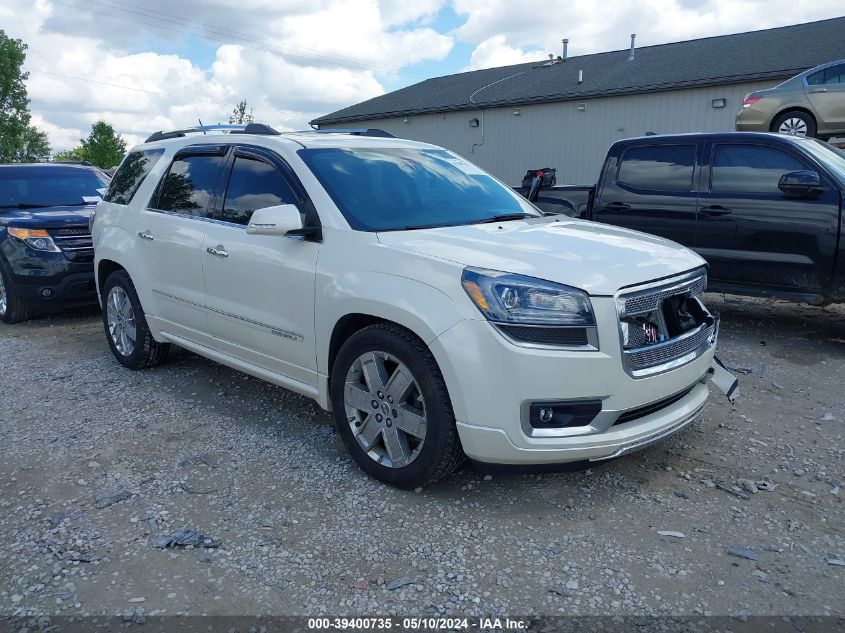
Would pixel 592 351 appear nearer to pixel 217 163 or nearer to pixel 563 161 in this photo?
pixel 217 163

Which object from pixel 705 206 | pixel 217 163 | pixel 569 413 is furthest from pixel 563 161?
pixel 569 413

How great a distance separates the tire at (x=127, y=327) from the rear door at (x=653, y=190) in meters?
4.60

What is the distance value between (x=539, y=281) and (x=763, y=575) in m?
1.50

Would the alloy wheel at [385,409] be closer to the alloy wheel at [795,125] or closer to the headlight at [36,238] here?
the headlight at [36,238]

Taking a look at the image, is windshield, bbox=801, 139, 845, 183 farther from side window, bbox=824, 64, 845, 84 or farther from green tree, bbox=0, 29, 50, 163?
green tree, bbox=0, 29, 50, 163

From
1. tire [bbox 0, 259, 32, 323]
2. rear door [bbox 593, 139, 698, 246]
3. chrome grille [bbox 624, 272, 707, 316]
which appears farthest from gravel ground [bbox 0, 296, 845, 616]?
tire [bbox 0, 259, 32, 323]

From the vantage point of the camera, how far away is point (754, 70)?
1761cm

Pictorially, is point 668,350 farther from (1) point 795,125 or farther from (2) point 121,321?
(1) point 795,125

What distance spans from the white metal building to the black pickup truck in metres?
10.6

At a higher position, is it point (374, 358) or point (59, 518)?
point (374, 358)

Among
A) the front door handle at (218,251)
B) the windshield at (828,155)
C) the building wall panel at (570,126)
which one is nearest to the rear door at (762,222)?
the windshield at (828,155)

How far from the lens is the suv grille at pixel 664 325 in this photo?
10.3 feet

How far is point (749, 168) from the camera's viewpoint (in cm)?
637

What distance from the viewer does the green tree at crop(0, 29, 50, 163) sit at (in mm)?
56938
